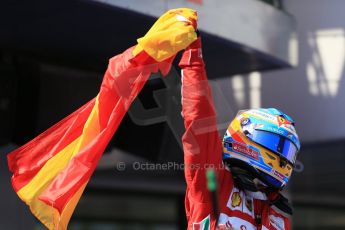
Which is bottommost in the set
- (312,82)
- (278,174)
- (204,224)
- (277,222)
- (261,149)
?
(312,82)

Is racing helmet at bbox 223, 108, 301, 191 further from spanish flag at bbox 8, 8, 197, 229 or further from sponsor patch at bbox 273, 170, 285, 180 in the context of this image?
spanish flag at bbox 8, 8, 197, 229

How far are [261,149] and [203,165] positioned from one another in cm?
36

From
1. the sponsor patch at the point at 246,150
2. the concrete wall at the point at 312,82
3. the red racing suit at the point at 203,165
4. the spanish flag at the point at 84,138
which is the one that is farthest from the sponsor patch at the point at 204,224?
the concrete wall at the point at 312,82

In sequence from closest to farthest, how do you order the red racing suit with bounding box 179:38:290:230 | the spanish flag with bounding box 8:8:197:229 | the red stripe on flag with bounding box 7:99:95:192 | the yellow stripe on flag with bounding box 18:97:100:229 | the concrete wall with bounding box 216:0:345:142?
the red racing suit with bounding box 179:38:290:230 → the spanish flag with bounding box 8:8:197:229 → the yellow stripe on flag with bounding box 18:97:100:229 → the red stripe on flag with bounding box 7:99:95:192 → the concrete wall with bounding box 216:0:345:142

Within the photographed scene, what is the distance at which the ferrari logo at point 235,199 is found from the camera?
3271mm

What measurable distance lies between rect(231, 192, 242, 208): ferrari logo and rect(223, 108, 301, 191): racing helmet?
68mm

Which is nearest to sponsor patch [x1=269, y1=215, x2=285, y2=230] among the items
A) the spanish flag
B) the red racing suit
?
the red racing suit

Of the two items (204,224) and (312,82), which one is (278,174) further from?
(312,82)

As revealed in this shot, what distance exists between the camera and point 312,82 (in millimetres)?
10203

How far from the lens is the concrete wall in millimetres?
10023

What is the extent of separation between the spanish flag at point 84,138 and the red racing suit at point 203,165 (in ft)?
0.54

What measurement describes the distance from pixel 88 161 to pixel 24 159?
0.44 meters

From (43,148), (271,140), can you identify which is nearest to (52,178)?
(43,148)

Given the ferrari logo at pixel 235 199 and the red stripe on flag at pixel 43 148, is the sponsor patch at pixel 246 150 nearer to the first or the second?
the ferrari logo at pixel 235 199
